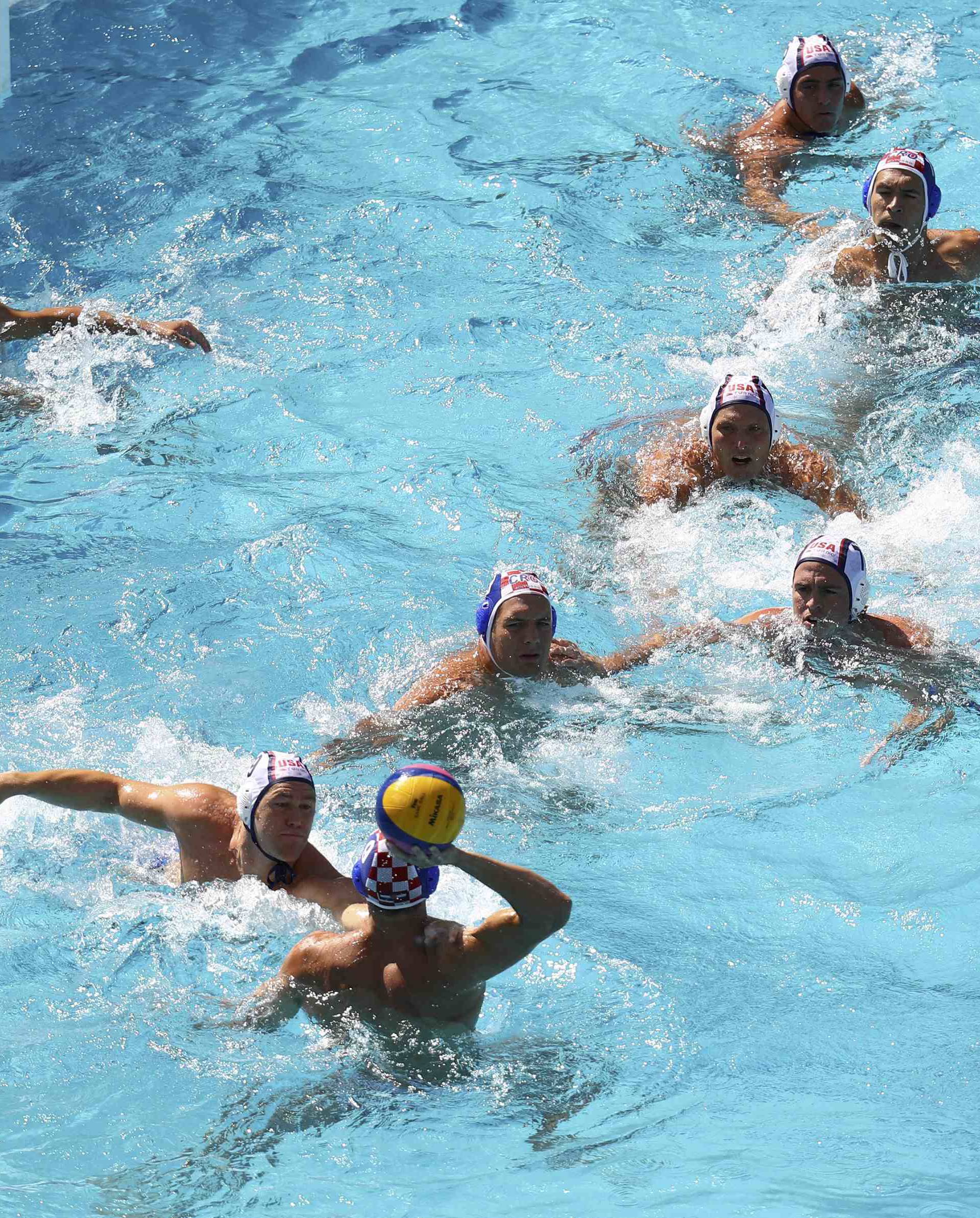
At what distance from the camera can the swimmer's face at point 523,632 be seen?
664cm

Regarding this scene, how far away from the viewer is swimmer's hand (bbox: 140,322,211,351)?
28.9 feet

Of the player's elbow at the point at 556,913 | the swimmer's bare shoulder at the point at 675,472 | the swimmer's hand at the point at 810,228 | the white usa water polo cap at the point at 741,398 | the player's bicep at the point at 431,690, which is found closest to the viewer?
the player's elbow at the point at 556,913

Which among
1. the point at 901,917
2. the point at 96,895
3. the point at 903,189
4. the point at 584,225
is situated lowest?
the point at 96,895

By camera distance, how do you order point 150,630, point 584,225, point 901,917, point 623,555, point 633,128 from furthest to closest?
point 633,128
point 584,225
point 623,555
point 150,630
point 901,917

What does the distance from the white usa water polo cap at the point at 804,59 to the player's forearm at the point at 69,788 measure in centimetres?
777

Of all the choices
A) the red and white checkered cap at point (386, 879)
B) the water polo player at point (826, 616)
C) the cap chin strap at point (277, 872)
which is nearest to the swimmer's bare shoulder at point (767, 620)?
the water polo player at point (826, 616)

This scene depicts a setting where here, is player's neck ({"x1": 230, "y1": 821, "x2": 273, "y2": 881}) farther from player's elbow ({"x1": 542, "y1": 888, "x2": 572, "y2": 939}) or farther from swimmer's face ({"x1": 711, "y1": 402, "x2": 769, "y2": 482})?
swimmer's face ({"x1": 711, "y1": 402, "x2": 769, "y2": 482})

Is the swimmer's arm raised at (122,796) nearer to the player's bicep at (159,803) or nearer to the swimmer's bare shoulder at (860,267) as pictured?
the player's bicep at (159,803)

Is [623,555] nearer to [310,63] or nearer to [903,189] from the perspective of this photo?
[903,189]

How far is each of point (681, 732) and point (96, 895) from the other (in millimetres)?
2681

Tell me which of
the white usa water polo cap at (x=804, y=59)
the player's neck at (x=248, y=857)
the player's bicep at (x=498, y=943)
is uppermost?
the white usa water polo cap at (x=804, y=59)

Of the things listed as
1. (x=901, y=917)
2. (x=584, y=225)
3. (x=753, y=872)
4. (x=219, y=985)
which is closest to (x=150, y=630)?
(x=219, y=985)

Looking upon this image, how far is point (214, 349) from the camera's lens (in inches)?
370

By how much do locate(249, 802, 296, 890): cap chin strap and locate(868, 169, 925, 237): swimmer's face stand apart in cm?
611
